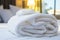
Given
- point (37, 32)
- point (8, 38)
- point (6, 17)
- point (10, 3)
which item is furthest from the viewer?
point (10, 3)

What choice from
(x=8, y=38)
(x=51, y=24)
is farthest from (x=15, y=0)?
(x=8, y=38)

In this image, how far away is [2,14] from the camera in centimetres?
312

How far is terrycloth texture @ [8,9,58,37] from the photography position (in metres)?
1.53

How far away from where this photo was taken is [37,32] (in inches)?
60.6

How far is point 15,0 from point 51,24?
2.00m

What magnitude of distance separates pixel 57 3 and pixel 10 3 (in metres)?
1.20

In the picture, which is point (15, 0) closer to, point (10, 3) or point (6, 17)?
point (10, 3)

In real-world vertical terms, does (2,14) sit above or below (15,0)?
below

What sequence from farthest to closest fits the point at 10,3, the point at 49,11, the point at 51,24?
the point at 49,11 < the point at 10,3 < the point at 51,24

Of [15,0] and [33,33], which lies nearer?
[33,33]

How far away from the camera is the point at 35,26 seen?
1.59m

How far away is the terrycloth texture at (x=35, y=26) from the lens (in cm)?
153

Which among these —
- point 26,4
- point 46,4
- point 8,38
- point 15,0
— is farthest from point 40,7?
point 8,38

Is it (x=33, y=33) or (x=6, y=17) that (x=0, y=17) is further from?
(x=33, y=33)
